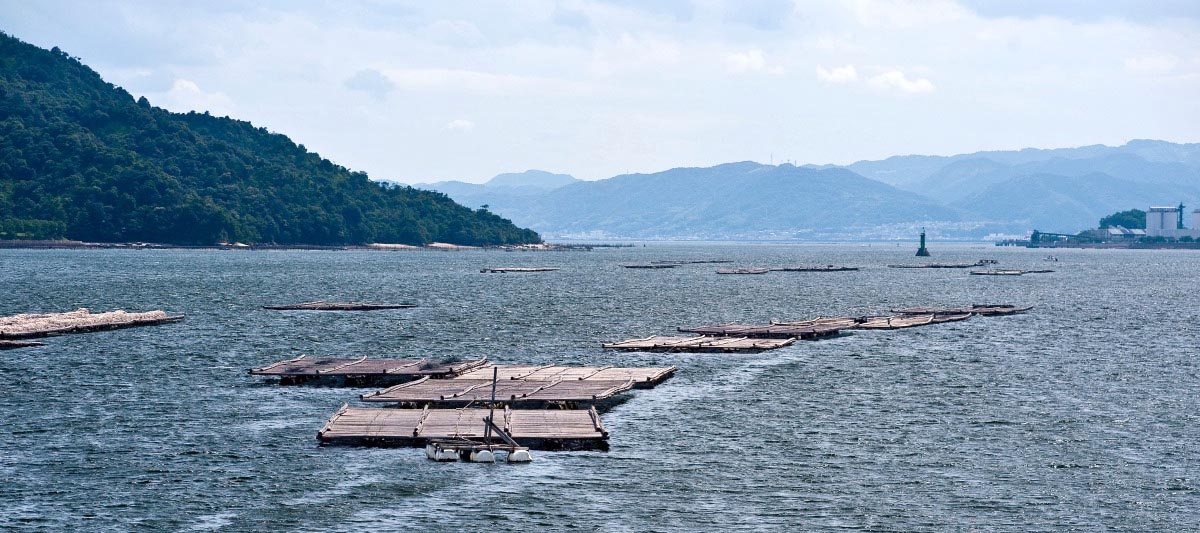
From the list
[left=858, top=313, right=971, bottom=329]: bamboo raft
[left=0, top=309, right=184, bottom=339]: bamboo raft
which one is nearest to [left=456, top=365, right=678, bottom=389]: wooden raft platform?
[left=0, top=309, right=184, bottom=339]: bamboo raft

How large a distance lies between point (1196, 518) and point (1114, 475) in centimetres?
564

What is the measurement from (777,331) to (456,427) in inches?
1982

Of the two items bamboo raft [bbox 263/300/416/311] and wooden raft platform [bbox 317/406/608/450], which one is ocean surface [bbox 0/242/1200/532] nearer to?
wooden raft platform [bbox 317/406/608/450]

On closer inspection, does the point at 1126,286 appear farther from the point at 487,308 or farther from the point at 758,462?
the point at 758,462

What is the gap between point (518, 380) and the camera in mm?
63375

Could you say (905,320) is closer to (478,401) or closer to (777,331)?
(777,331)

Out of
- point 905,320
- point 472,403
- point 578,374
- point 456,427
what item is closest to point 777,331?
point 905,320

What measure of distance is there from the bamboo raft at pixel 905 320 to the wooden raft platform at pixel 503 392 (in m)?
45.4

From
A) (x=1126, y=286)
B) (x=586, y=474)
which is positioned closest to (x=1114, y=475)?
(x=586, y=474)

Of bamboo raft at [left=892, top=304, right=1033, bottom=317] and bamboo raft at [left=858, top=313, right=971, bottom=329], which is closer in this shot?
bamboo raft at [left=858, top=313, right=971, bottom=329]

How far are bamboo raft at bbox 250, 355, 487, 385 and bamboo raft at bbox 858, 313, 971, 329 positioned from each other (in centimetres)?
4400

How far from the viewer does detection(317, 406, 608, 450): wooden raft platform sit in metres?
47.1

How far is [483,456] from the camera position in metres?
44.6

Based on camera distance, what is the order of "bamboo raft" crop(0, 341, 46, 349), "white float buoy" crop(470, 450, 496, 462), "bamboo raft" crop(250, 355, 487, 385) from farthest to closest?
"bamboo raft" crop(0, 341, 46, 349), "bamboo raft" crop(250, 355, 487, 385), "white float buoy" crop(470, 450, 496, 462)
